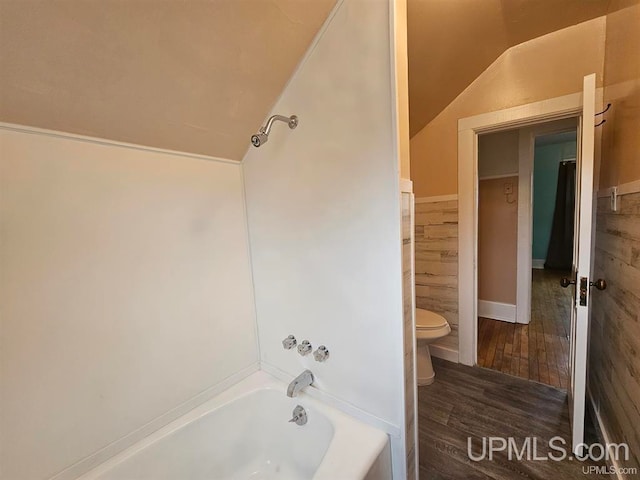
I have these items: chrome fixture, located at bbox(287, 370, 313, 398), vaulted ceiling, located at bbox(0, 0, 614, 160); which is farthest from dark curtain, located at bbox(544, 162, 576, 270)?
chrome fixture, located at bbox(287, 370, 313, 398)

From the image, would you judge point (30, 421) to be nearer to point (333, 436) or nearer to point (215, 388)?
point (215, 388)

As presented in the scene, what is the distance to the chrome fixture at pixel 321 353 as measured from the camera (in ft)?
4.19

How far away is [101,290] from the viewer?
3.53 ft

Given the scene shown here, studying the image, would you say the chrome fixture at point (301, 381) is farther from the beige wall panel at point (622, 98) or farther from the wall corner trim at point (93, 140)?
the beige wall panel at point (622, 98)

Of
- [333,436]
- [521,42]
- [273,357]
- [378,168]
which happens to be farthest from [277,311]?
[521,42]

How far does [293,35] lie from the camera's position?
3.49ft

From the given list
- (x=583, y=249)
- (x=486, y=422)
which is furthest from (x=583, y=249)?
(x=486, y=422)

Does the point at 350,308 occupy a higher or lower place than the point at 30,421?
higher

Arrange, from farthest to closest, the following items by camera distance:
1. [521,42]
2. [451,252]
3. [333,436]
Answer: [451,252]
[521,42]
[333,436]

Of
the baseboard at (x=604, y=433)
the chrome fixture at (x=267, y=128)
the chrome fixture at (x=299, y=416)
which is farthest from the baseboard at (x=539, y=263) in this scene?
the chrome fixture at (x=267, y=128)

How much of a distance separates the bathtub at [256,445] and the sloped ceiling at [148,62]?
133 centimetres

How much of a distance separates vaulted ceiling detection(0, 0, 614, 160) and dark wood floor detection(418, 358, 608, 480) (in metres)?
2.05

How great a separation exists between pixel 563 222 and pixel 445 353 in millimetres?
4558

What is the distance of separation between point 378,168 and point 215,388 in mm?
1423
